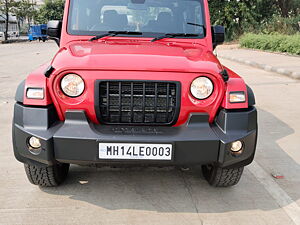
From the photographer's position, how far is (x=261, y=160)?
4.41 m

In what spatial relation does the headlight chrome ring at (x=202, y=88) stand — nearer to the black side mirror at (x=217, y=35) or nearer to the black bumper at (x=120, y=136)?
the black bumper at (x=120, y=136)

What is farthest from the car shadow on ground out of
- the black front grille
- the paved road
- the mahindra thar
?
the black front grille

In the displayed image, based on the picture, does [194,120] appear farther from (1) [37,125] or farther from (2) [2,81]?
(2) [2,81]

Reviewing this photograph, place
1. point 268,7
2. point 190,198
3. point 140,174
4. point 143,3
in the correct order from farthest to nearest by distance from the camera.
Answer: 1. point 268,7
2. point 143,3
3. point 140,174
4. point 190,198

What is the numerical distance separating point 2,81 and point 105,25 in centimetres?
737

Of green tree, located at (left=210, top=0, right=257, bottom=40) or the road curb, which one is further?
green tree, located at (left=210, top=0, right=257, bottom=40)

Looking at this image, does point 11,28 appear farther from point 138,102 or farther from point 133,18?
point 138,102

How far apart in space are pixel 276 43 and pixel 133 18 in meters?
17.5

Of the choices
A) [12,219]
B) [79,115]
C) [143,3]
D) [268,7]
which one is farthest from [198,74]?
[268,7]

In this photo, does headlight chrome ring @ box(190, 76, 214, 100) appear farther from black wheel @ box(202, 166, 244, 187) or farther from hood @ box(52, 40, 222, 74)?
black wheel @ box(202, 166, 244, 187)

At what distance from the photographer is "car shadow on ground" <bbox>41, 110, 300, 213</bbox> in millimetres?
3238

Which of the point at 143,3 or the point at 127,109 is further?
the point at 143,3

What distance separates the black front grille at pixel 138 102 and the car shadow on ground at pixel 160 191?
746 mm

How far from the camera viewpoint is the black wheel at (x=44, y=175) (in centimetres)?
327
